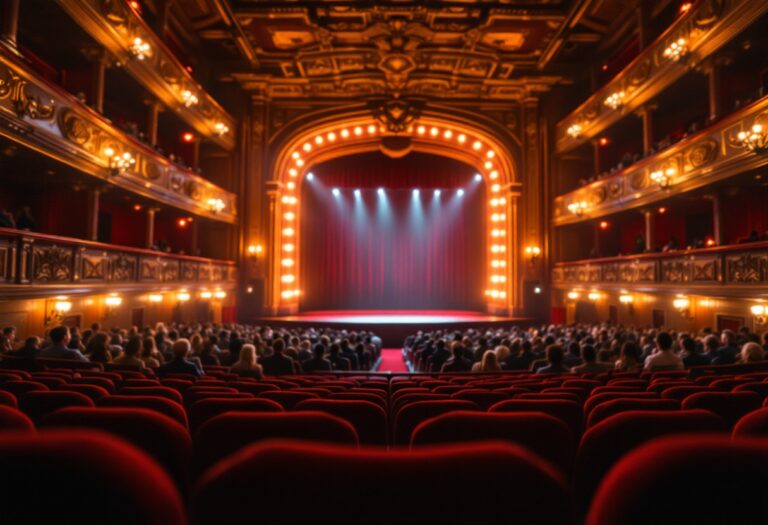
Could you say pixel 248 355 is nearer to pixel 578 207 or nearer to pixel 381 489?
pixel 381 489

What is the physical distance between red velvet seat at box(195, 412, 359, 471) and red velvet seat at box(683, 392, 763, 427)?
7.54 feet

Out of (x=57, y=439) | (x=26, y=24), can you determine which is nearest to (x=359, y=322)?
(x=26, y=24)

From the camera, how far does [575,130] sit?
55.1 ft

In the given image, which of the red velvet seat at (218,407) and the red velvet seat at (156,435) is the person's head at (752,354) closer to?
the red velvet seat at (218,407)

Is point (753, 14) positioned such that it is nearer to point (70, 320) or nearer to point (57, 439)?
point (57, 439)

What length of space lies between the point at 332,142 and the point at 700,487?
2049 centimetres

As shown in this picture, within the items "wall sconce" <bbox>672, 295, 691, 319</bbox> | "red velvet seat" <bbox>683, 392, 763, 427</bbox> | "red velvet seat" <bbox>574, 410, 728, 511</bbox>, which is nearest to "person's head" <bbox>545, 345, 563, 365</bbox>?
"red velvet seat" <bbox>683, 392, 763, 427</bbox>

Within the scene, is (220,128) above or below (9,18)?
above

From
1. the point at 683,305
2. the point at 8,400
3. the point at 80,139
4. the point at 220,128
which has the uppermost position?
the point at 220,128

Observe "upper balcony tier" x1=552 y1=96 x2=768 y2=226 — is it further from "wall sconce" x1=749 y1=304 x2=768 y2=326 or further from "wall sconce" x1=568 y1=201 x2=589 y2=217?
"wall sconce" x1=749 y1=304 x2=768 y2=326

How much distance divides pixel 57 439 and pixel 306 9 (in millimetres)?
16319

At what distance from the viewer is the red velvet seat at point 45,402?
2.54m

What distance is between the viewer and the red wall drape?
2233 centimetres

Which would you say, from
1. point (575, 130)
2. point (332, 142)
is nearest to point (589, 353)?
point (575, 130)
